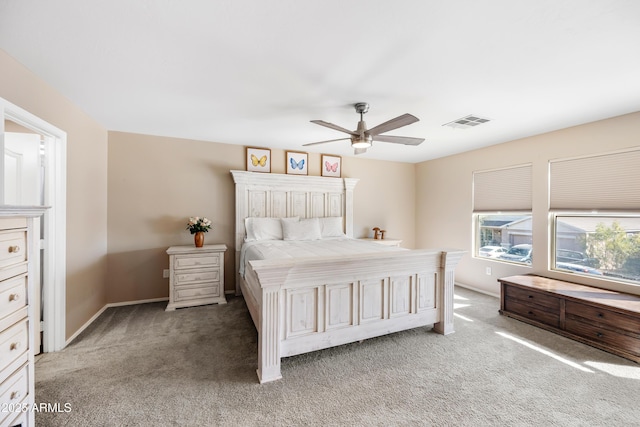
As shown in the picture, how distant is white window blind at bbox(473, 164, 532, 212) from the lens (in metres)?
3.73

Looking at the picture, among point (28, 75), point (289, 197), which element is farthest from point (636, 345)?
point (28, 75)

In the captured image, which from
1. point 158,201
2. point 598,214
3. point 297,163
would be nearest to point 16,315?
point 158,201

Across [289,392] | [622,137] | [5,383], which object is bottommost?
[289,392]

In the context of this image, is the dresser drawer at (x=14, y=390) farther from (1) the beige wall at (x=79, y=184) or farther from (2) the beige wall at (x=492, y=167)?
(2) the beige wall at (x=492, y=167)

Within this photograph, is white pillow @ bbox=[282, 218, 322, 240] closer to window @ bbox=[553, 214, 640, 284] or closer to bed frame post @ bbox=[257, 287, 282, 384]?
bed frame post @ bbox=[257, 287, 282, 384]

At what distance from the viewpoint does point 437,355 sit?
230 centimetres

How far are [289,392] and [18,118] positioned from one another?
2855 mm

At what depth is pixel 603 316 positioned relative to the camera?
8.05ft

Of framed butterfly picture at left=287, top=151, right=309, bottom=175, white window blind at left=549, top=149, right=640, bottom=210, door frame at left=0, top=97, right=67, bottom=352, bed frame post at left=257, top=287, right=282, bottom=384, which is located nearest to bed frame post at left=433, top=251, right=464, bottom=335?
bed frame post at left=257, top=287, right=282, bottom=384

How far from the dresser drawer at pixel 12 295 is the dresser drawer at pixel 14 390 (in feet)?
1.10

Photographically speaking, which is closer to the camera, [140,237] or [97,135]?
[97,135]

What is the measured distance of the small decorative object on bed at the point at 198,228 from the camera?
3.63 meters

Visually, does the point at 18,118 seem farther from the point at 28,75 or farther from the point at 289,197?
the point at 289,197

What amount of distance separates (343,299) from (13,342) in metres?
2.04
